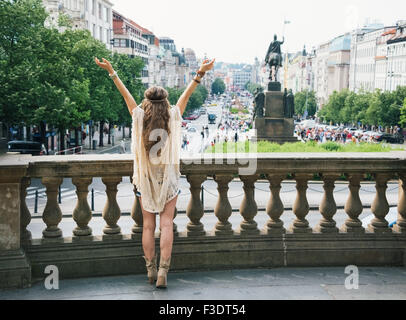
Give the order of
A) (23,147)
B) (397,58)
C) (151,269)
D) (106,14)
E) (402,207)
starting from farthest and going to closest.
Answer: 1. (397,58)
2. (106,14)
3. (23,147)
4. (402,207)
5. (151,269)


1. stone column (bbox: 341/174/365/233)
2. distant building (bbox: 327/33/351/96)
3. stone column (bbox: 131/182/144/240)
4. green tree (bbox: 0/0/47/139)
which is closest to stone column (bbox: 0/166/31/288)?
stone column (bbox: 131/182/144/240)

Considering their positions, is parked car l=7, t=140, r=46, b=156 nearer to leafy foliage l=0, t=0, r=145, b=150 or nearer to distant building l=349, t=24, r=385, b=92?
leafy foliage l=0, t=0, r=145, b=150

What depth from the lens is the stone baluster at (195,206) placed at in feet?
19.3

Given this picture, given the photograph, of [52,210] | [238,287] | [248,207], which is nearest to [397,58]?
[248,207]

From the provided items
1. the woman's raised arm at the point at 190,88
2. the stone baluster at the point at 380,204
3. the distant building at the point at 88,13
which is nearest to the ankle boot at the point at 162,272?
the woman's raised arm at the point at 190,88

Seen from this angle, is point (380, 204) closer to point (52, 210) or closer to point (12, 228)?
point (52, 210)

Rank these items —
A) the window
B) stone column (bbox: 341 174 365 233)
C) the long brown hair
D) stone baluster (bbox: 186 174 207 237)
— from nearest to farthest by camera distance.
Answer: the long brown hair, stone baluster (bbox: 186 174 207 237), stone column (bbox: 341 174 365 233), the window

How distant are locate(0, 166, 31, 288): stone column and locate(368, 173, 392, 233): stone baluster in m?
3.54

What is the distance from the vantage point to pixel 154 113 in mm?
5047

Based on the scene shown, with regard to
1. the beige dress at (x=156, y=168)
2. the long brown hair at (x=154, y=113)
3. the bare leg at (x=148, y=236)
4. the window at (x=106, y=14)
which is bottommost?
the bare leg at (x=148, y=236)

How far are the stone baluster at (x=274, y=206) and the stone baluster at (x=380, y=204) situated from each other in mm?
1011

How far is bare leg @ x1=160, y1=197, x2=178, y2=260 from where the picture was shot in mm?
5148

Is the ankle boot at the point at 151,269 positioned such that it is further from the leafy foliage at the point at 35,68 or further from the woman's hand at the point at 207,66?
the leafy foliage at the point at 35,68

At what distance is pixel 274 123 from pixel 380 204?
3241 cm
